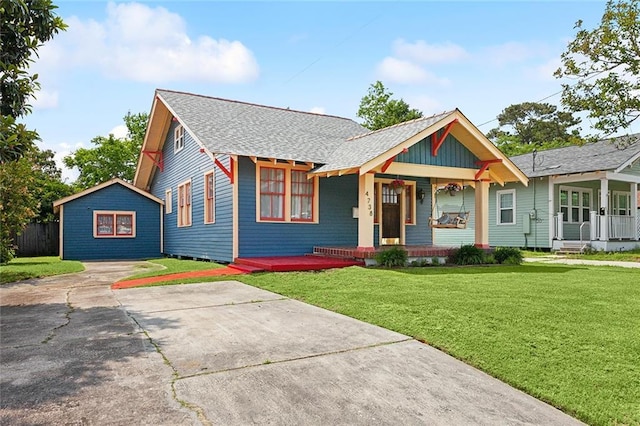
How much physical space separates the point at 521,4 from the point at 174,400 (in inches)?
575

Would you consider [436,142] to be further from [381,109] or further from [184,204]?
[381,109]

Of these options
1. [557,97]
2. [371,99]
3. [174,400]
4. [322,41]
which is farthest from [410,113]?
[174,400]

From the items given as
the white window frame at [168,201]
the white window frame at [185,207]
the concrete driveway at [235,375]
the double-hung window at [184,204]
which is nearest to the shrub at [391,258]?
the concrete driveway at [235,375]

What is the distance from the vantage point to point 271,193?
12023mm

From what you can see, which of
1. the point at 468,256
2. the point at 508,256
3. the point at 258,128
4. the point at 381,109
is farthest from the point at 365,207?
the point at 381,109

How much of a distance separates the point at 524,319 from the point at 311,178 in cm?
829

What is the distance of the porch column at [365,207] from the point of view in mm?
10430

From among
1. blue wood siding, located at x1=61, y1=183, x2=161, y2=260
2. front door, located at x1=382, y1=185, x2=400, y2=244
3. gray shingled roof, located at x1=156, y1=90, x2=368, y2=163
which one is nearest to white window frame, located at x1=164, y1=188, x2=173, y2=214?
blue wood siding, located at x1=61, y1=183, x2=161, y2=260

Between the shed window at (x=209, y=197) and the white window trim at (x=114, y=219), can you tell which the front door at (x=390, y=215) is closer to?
the shed window at (x=209, y=197)

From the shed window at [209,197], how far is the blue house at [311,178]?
0.10 feet

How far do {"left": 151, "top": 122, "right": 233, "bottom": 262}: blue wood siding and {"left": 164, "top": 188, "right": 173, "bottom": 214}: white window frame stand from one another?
0.18 m

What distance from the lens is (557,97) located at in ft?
57.3

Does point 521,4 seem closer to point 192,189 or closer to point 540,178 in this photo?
point 540,178

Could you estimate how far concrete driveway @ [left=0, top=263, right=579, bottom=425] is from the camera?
2748 mm
